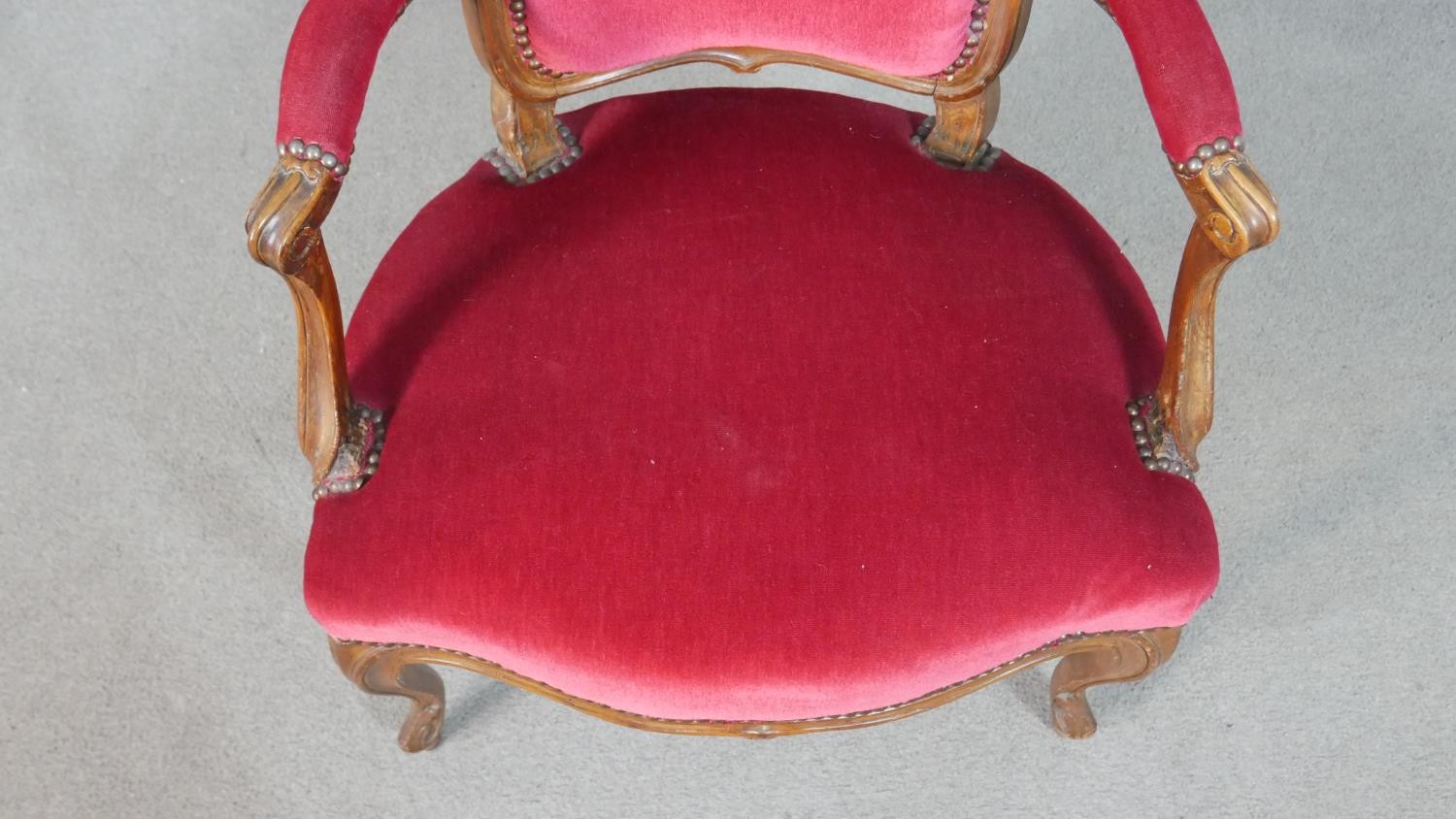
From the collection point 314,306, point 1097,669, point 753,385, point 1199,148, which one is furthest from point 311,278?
point 1097,669

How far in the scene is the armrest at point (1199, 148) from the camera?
25.7 inches

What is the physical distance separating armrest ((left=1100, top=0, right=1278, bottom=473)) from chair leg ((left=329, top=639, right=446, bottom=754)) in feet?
1.70

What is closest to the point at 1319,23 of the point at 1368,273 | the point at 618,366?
the point at 1368,273

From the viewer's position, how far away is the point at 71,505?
1179mm

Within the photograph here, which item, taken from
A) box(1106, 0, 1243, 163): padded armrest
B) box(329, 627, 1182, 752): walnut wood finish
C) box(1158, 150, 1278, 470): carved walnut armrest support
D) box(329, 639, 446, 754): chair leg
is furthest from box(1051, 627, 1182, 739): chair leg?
box(329, 639, 446, 754): chair leg

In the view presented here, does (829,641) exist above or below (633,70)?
below

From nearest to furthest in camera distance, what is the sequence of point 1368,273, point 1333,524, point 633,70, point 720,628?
point 720,628
point 633,70
point 1333,524
point 1368,273

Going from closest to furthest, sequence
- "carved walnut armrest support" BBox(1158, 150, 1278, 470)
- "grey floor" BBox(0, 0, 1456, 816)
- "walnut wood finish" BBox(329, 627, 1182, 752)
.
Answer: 1. "carved walnut armrest support" BBox(1158, 150, 1278, 470)
2. "walnut wood finish" BBox(329, 627, 1182, 752)
3. "grey floor" BBox(0, 0, 1456, 816)

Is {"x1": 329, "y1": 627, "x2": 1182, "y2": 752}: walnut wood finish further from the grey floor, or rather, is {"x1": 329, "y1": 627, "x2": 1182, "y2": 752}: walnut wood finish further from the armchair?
the grey floor

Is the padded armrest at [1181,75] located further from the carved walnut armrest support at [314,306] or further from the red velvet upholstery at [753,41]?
the carved walnut armrest support at [314,306]

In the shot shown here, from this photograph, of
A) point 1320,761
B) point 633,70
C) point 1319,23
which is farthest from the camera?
point 1319,23

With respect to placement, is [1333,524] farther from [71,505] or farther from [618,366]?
[71,505]

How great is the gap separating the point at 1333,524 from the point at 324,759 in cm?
94

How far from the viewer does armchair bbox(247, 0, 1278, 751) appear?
0.69 meters
